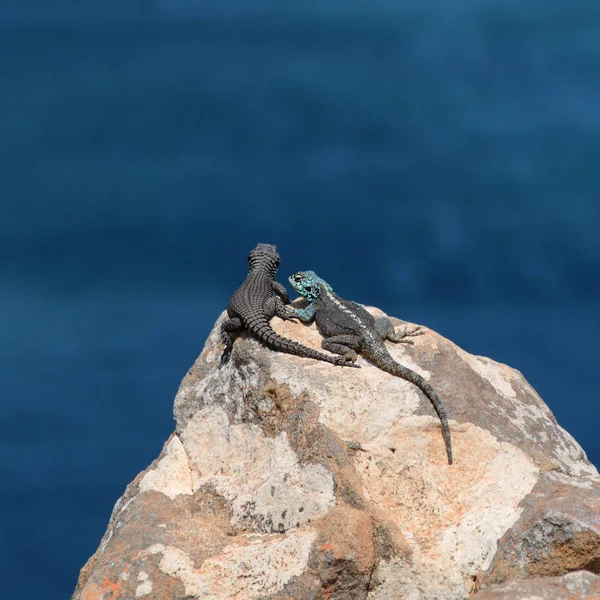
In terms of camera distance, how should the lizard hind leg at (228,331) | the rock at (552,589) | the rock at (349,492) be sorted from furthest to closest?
the lizard hind leg at (228,331)
the rock at (349,492)
the rock at (552,589)

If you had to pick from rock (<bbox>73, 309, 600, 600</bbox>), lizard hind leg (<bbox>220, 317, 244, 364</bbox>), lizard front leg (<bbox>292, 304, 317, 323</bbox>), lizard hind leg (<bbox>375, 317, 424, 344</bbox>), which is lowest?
rock (<bbox>73, 309, 600, 600</bbox>)

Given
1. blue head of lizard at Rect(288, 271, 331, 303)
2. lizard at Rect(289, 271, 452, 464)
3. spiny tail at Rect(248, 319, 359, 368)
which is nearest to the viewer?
lizard at Rect(289, 271, 452, 464)

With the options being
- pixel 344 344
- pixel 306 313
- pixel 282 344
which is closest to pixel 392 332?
pixel 344 344

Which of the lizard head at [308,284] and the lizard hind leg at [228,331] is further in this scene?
the lizard head at [308,284]

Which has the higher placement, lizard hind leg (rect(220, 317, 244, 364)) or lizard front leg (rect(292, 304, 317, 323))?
lizard front leg (rect(292, 304, 317, 323))

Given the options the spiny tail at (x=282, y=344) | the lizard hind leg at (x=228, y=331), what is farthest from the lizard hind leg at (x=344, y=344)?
the lizard hind leg at (x=228, y=331)

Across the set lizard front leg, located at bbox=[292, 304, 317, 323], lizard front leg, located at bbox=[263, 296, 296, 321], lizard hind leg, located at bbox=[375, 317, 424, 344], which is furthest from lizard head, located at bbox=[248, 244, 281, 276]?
lizard hind leg, located at bbox=[375, 317, 424, 344]

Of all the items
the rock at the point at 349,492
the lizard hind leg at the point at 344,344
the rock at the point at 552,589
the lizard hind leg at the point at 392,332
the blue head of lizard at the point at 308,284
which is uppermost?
the blue head of lizard at the point at 308,284

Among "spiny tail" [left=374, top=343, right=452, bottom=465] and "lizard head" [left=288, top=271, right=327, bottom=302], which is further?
"lizard head" [left=288, top=271, right=327, bottom=302]

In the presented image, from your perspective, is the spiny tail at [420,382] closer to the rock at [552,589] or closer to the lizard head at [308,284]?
the lizard head at [308,284]

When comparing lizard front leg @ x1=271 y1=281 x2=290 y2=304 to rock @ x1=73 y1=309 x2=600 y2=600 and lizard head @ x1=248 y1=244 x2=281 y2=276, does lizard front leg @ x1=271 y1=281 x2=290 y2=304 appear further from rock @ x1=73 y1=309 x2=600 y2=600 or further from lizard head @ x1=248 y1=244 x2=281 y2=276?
rock @ x1=73 y1=309 x2=600 y2=600
